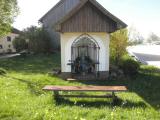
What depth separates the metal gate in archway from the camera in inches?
720

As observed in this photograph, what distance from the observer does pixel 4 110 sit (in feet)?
29.9

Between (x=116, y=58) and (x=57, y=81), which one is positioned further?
(x=116, y=58)

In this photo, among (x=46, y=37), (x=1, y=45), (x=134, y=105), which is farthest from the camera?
(x=1, y=45)

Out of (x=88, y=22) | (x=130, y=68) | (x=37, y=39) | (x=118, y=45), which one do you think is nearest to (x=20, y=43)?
(x=37, y=39)

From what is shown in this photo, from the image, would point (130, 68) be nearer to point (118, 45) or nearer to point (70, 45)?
point (70, 45)

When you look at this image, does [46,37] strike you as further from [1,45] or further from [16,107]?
[16,107]

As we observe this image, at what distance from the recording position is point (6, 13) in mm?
23625

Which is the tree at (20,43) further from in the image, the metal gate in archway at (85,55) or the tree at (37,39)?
the metal gate in archway at (85,55)

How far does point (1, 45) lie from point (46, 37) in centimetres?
2165

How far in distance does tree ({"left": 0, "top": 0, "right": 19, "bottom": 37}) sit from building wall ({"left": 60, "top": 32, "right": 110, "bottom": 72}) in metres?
7.15

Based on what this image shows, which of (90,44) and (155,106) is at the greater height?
(90,44)

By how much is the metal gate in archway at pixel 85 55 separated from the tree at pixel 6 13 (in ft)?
24.1

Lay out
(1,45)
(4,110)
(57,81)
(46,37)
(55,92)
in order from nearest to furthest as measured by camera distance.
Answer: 1. (4,110)
2. (55,92)
3. (57,81)
4. (46,37)
5. (1,45)

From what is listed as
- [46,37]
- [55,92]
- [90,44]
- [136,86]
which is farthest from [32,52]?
[55,92]
